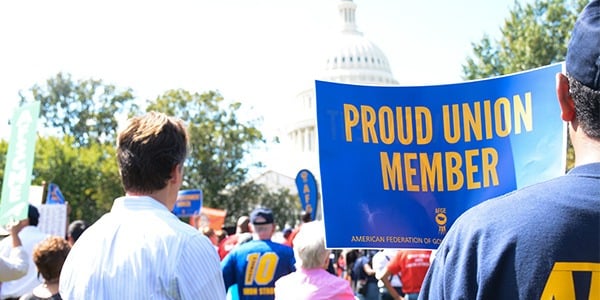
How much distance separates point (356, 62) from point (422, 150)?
348 ft

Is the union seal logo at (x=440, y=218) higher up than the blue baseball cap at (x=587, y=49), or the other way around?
the blue baseball cap at (x=587, y=49)

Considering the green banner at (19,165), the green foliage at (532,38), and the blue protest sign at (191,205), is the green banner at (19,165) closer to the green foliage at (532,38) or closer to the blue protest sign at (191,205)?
the blue protest sign at (191,205)

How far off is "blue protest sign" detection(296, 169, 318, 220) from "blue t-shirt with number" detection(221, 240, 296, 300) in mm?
9724

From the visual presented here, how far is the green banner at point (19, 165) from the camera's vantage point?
19.5 feet

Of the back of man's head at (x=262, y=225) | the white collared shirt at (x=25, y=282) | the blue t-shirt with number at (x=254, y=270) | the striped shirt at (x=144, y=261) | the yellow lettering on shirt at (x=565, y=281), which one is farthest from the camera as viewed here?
the back of man's head at (x=262, y=225)

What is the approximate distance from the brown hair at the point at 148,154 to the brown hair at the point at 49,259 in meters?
2.10

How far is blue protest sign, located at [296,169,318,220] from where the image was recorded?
17.0 metres

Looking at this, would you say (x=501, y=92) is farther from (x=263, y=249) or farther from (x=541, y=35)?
(x=541, y=35)

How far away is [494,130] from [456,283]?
242 centimetres

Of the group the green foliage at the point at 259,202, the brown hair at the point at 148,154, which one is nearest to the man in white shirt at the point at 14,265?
the brown hair at the point at 148,154

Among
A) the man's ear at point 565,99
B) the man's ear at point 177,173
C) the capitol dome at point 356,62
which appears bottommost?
the man's ear at point 177,173

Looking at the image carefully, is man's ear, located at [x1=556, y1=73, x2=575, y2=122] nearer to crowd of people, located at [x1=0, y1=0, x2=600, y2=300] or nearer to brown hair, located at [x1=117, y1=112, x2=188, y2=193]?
crowd of people, located at [x1=0, y1=0, x2=600, y2=300]

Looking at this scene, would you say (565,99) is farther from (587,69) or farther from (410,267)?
(410,267)

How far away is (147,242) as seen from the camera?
2.71 m
